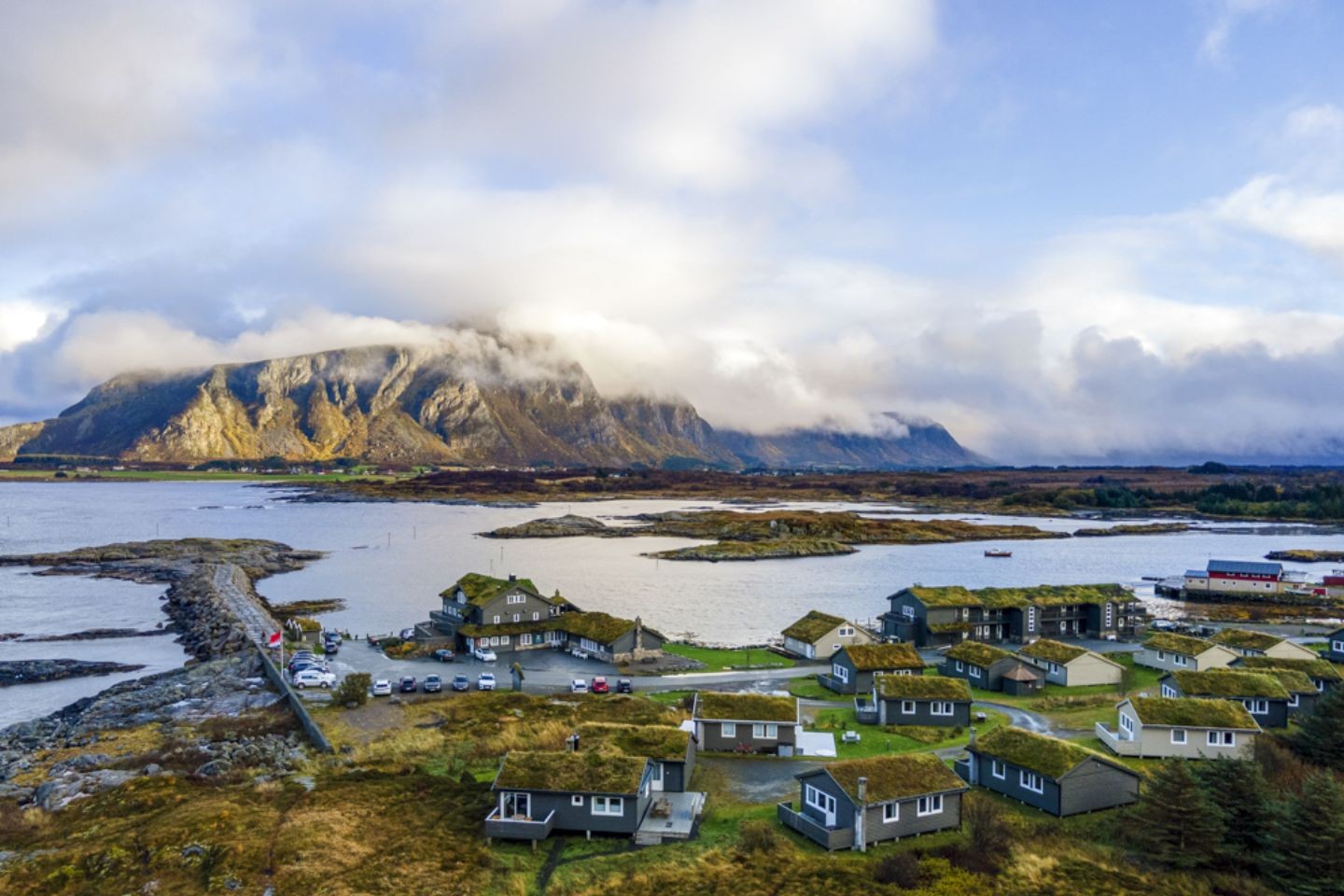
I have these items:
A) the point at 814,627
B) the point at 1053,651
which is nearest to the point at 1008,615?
the point at 1053,651

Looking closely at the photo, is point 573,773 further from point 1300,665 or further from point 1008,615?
point 1008,615

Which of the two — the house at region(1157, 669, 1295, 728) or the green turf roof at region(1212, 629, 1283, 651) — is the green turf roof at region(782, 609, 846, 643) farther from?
the green turf roof at region(1212, 629, 1283, 651)

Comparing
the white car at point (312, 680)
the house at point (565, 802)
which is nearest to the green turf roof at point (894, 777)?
the house at point (565, 802)

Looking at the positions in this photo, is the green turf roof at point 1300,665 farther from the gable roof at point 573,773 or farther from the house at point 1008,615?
the gable roof at point 573,773

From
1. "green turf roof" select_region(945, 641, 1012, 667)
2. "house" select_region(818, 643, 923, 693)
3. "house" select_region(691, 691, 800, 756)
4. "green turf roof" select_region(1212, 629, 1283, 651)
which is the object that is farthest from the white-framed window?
"green turf roof" select_region(1212, 629, 1283, 651)

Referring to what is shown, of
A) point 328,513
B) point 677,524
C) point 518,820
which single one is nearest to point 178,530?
point 328,513

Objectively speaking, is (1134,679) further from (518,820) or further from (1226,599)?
(1226,599)
